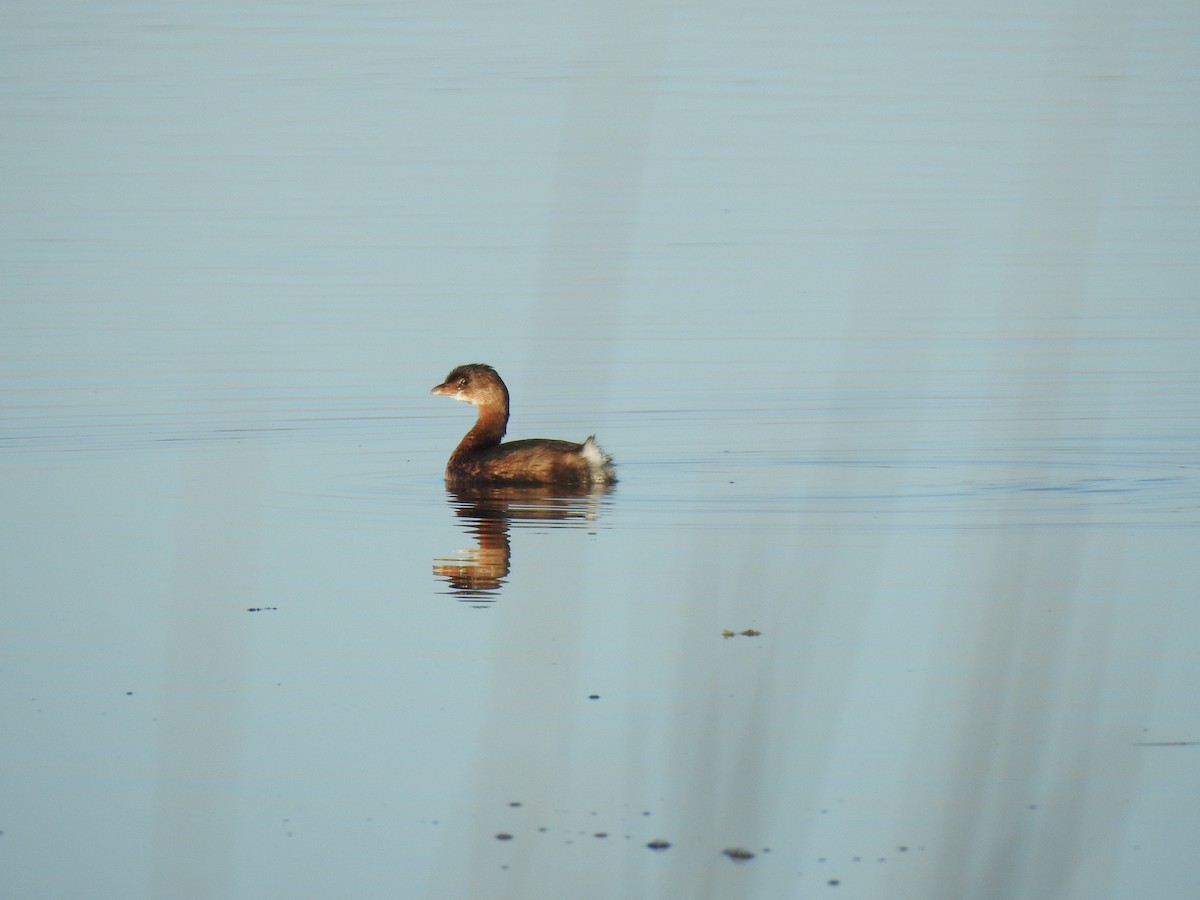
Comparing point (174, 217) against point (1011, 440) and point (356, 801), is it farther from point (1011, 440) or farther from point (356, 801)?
point (356, 801)

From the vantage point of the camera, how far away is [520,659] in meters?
7.89

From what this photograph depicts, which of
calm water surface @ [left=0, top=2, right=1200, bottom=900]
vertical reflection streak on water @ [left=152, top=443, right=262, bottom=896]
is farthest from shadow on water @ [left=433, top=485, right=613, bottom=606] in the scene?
vertical reflection streak on water @ [left=152, top=443, right=262, bottom=896]

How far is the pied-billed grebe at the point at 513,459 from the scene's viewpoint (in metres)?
11.8

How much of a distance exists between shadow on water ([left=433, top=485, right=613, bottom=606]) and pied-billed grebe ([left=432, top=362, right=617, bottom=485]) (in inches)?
Result: 2.7

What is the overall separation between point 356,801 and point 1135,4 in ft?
11.4

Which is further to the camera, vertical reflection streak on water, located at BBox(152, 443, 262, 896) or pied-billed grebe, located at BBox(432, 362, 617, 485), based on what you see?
pied-billed grebe, located at BBox(432, 362, 617, 485)

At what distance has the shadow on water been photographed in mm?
9297

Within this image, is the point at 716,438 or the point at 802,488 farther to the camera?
the point at 716,438

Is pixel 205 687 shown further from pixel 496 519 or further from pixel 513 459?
pixel 513 459

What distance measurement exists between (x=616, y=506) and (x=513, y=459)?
1.04 m

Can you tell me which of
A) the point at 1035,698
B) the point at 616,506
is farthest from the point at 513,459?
the point at 1035,698

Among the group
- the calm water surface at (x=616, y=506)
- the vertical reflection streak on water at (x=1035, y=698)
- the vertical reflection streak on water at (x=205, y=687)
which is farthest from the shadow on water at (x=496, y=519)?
the vertical reflection streak on water at (x=1035, y=698)

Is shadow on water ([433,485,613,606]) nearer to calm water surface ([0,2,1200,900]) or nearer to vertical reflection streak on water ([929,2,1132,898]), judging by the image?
calm water surface ([0,2,1200,900])

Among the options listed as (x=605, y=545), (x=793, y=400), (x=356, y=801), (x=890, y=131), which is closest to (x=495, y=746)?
(x=356, y=801)
